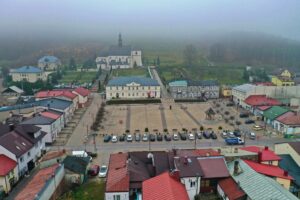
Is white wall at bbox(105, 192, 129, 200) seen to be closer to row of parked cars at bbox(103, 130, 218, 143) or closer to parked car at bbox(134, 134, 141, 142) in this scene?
row of parked cars at bbox(103, 130, 218, 143)

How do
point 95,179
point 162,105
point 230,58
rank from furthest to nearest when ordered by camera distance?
1. point 230,58
2. point 162,105
3. point 95,179

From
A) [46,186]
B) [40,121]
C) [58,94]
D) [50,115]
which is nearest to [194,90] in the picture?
[58,94]

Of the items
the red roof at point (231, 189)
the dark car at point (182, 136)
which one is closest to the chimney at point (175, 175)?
the red roof at point (231, 189)

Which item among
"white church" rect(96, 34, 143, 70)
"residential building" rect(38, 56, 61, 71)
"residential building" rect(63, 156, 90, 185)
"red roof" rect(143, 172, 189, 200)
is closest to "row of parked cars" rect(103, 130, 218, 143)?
"residential building" rect(63, 156, 90, 185)

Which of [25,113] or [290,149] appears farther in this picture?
[25,113]

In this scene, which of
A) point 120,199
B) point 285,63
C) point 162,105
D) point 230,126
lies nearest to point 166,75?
point 162,105

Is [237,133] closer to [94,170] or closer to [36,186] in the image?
[94,170]

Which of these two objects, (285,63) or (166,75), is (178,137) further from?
(285,63)
